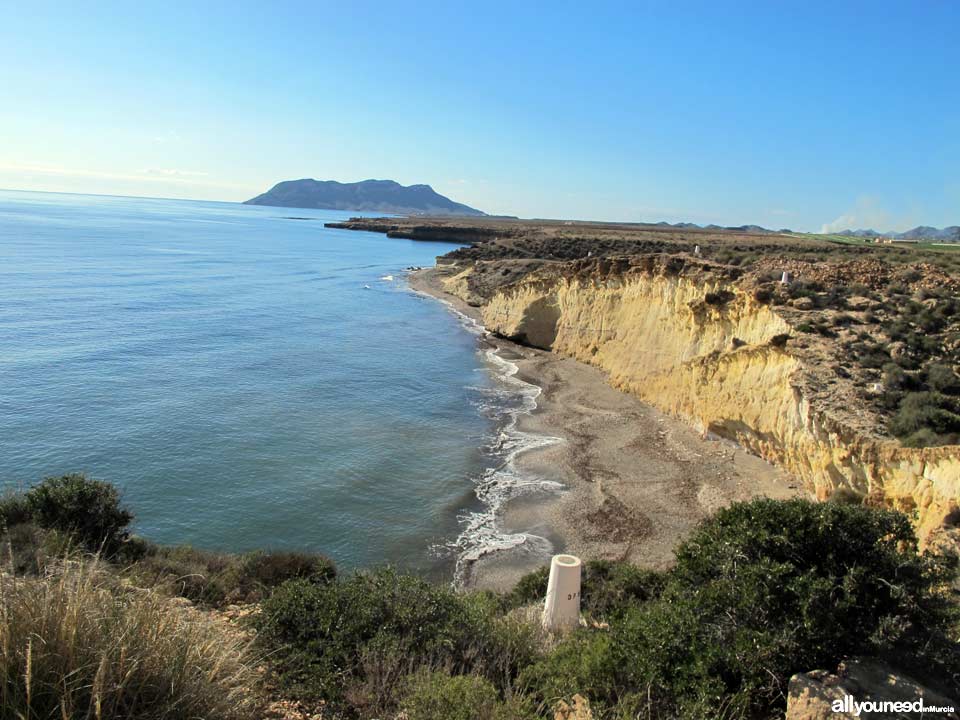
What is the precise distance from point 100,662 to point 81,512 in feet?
26.4

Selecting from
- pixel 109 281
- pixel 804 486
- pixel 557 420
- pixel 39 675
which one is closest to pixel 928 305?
pixel 804 486

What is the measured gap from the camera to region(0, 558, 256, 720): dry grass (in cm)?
384

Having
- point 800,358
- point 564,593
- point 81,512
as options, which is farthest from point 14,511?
point 800,358

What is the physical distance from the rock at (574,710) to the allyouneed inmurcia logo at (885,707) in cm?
203

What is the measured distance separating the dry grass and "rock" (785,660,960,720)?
4.59 meters

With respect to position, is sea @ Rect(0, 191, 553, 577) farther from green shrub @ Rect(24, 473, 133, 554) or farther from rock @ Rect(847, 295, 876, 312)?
rock @ Rect(847, 295, 876, 312)

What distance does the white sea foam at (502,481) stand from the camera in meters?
15.2

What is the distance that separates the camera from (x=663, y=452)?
20.9 meters

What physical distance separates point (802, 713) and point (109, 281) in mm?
59194

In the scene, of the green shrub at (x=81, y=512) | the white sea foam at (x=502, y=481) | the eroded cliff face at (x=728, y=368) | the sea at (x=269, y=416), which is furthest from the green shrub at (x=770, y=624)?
the sea at (x=269, y=416)

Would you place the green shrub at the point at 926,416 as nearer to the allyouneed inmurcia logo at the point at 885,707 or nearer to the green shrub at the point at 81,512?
the allyouneed inmurcia logo at the point at 885,707

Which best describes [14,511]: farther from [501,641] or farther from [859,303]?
[859,303]

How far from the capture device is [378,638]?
639 centimetres

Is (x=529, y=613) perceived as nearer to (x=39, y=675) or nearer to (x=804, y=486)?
(x=39, y=675)
